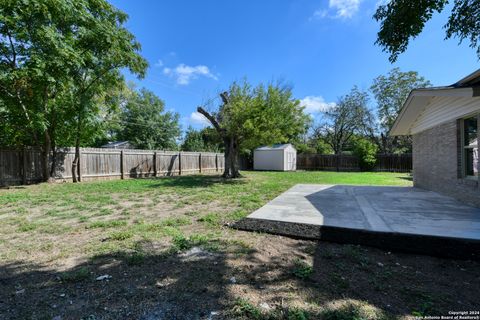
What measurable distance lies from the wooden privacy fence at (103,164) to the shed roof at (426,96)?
12.9 m

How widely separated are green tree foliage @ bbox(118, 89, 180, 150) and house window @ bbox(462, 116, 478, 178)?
2606 centimetres

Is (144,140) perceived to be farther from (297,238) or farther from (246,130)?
(297,238)

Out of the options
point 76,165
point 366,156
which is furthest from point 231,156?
point 366,156

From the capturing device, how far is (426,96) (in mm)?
5551

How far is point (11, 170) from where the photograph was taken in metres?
9.62

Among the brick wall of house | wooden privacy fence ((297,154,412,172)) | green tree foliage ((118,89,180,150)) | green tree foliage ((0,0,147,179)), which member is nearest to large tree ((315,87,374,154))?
wooden privacy fence ((297,154,412,172))

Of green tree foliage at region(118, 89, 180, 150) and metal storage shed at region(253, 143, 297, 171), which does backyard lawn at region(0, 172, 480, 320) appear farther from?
green tree foliage at region(118, 89, 180, 150)

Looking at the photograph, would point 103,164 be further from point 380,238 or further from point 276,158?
point 276,158

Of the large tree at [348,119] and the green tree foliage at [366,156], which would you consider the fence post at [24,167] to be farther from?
the large tree at [348,119]

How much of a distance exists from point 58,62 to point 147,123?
19806 millimetres

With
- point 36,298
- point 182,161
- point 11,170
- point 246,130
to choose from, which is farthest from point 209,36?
point 36,298

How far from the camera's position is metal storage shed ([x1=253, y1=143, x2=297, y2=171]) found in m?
21.8

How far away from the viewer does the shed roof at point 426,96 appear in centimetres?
419

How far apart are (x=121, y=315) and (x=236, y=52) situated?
47.6 ft
